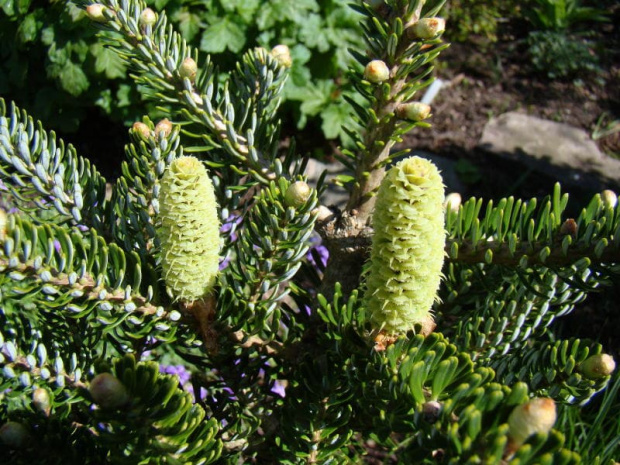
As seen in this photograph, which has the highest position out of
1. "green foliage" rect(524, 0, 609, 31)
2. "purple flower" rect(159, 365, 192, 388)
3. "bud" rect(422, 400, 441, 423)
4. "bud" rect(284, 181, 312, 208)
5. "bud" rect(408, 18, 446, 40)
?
"green foliage" rect(524, 0, 609, 31)

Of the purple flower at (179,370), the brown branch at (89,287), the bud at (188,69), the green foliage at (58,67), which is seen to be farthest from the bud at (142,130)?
the green foliage at (58,67)

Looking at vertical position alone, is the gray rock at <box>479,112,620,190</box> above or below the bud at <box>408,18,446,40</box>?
below

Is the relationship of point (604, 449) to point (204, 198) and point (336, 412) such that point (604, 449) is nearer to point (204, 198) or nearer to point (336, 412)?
point (336, 412)

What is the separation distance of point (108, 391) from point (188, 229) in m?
0.23

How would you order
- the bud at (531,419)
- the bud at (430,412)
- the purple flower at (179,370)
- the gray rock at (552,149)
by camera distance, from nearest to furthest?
the bud at (531,419) → the bud at (430,412) → the purple flower at (179,370) → the gray rock at (552,149)

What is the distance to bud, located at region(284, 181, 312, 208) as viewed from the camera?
2.35 ft

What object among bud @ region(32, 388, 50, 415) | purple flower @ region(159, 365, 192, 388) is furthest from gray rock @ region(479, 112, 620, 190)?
bud @ region(32, 388, 50, 415)

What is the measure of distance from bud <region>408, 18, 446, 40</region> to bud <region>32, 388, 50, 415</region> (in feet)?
2.27

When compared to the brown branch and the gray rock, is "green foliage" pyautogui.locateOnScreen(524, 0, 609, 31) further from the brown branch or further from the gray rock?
the brown branch

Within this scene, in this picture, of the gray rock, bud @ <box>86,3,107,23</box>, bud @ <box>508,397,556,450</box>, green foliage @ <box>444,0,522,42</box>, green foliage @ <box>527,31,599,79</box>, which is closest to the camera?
bud @ <box>508,397,556,450</box>

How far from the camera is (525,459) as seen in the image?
0.49 metres

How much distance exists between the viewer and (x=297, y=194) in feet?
2.36

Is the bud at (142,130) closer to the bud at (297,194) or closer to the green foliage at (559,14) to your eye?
the bud at (297,194)

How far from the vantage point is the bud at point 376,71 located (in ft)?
2.44
